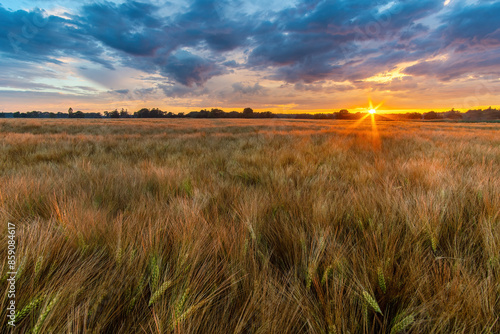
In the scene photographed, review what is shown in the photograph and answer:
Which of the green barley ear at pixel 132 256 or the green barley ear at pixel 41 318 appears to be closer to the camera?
the green barley ear at pixel 41 318

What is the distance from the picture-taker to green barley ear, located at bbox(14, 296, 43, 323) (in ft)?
2.03

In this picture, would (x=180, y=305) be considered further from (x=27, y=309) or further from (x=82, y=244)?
(x=82, y=244)

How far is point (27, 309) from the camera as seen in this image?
625 millimetres

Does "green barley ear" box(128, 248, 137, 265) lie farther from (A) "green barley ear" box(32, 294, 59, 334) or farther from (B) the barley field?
(A) "green barley ear" box(32, 294, 59, 334)

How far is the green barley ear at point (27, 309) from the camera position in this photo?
0.62 m

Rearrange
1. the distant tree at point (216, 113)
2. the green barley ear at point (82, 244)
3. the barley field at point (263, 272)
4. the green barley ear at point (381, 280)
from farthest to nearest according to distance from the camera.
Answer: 1. the distant tree at point (216, 113)
2. the green barley ear at point (82, 244)
3. the green barley ear at point (381, 280)
4. the barley field at point (263, 272)

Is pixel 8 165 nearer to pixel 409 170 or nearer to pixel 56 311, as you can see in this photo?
pixel 56 311

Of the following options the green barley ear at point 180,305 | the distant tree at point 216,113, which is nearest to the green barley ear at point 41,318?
the green barley ear at point 180,305

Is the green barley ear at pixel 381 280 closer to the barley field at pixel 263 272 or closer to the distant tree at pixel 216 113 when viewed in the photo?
the barley field at pixel 263 272

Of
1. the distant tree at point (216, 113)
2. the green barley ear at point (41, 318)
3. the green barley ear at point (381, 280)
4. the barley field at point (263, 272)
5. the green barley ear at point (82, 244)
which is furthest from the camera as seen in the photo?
the distant tree at point (216, 113)

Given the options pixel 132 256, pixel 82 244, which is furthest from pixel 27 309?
pixel 82 244

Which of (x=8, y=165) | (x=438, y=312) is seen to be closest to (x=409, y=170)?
(x=438, y=312)

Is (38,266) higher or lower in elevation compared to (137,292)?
higher

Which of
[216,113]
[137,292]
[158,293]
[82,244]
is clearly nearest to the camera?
[158,293]
